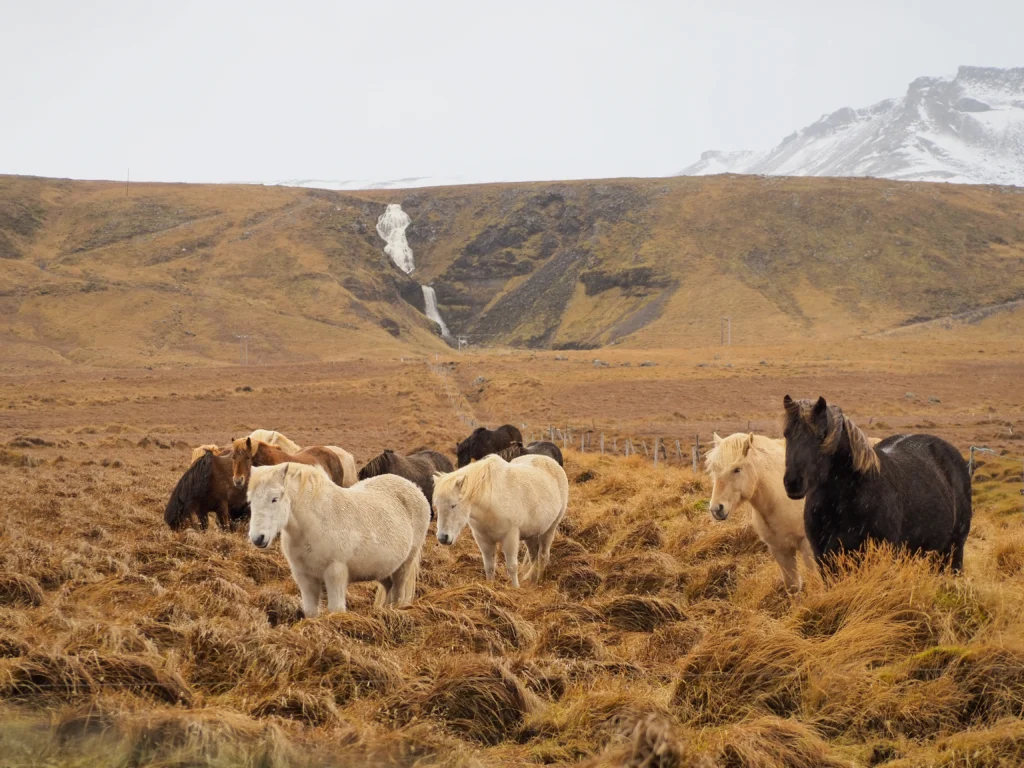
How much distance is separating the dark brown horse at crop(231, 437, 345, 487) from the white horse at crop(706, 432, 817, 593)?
6810 mm

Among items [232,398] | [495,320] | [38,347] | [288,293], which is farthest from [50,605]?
[495,320]

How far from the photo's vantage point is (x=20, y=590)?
331 inches

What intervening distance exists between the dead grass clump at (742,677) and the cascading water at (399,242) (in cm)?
13073

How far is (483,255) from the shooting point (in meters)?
143

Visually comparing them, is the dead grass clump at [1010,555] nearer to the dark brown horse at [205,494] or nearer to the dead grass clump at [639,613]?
the dead grass clump at [639,613]

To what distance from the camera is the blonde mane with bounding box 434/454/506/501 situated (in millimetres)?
10211

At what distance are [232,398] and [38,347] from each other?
36412 millimetres

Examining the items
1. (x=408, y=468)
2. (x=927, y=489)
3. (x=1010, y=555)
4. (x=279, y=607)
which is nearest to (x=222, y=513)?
(x=408, y=468)

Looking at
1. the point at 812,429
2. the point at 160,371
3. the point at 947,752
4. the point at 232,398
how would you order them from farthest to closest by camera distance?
the point at 160,371 < the point at 232,398 < the point at 812,429 < the point at 947,752

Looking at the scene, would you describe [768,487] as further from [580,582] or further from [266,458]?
[266,458]

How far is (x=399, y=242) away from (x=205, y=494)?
459 feet

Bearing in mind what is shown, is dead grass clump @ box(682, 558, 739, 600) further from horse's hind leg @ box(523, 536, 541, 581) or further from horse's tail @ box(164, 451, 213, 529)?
horse's tail @ box(164, 451, 213, 529)

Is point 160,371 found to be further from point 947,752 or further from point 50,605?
point 947,752

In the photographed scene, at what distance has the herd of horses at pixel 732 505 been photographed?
23.9 feet
